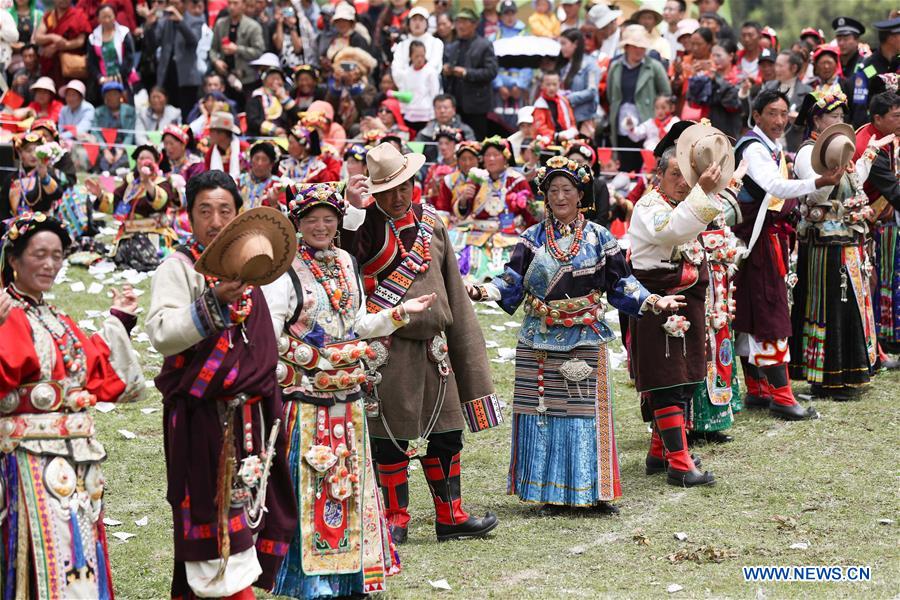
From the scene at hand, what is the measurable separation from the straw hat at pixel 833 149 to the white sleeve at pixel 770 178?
Answer: 0.49ft

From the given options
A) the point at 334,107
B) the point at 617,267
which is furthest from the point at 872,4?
the point at 617,267

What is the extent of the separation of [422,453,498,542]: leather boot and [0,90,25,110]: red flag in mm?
12993

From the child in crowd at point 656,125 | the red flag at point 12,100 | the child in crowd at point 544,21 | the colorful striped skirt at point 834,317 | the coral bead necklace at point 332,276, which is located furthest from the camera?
the red flag at point 12,100

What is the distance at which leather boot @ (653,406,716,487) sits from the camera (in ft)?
24.7

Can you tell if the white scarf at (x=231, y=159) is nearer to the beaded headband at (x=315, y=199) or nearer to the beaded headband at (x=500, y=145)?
the beaded headband at (x=500, y=145)

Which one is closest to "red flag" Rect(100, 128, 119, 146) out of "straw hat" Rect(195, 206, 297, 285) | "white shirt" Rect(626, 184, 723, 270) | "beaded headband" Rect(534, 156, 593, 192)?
"white shirt" Rect(626, 184, 723, 270)

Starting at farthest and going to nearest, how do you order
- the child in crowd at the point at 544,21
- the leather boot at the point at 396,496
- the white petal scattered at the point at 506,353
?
the child in crowd at the point at 544,21
the white petal scattered at the point at 506,353
the leather boot at the point at 396,496

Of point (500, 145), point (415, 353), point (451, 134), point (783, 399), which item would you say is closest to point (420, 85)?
point (451, 134)

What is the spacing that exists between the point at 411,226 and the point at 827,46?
7.79 metres

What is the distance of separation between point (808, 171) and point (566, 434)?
281 cm

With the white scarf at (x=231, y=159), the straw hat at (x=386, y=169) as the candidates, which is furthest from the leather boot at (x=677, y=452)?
the white scarf at (x=231, y=159)

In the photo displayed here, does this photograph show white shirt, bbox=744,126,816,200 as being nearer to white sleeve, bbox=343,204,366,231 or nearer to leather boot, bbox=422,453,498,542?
leather boot, bbox=422,453,498,542

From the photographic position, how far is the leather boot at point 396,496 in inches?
263

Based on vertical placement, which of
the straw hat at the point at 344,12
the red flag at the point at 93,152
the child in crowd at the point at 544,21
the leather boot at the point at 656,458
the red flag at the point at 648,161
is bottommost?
the leather boot at the point at 656,458
